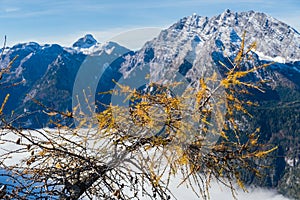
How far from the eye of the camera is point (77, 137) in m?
3.36

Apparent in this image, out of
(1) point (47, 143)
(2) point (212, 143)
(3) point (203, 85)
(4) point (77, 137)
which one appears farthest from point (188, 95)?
(1) point (47, 143)

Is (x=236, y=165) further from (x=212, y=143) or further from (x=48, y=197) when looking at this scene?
(x=48, y=197)

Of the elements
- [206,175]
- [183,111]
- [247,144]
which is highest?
[183,111]

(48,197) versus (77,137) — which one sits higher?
(77,137)

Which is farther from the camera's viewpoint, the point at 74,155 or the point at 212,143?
the point at 212,143

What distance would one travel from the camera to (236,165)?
3338 mm

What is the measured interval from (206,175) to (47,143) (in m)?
1.26

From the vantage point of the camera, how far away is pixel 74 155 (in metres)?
2.99

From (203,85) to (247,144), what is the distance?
58 cm

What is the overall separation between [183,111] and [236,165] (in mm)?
589

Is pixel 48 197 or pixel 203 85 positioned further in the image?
pixel 203 85

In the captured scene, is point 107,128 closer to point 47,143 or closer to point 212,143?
point 47,143

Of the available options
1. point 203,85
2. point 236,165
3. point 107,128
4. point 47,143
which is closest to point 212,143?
point 236,165

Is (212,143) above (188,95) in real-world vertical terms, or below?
below
